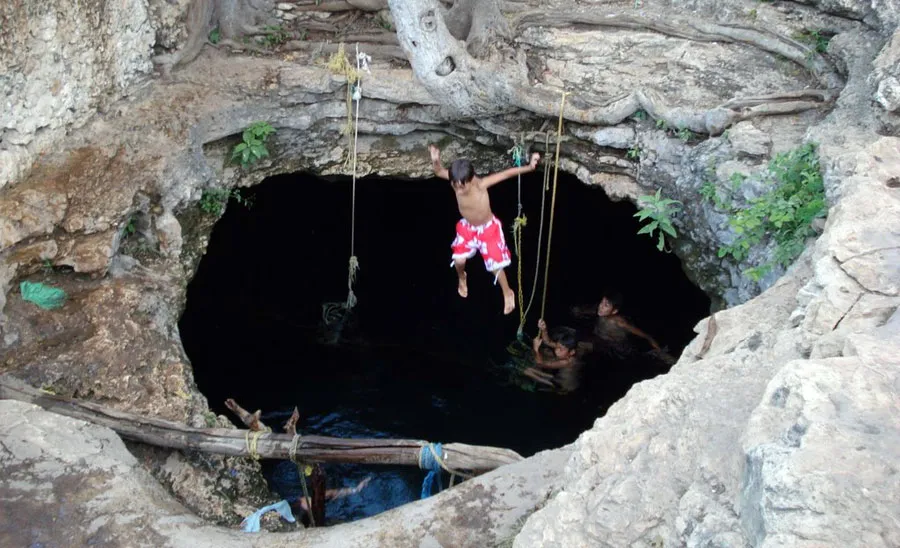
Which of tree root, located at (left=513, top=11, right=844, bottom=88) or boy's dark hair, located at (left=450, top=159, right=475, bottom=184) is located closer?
boy's dark hair, located at (left=450, top=159, right=475, bottom=184)

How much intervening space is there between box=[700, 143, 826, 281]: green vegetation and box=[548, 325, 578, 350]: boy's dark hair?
93.3 inches

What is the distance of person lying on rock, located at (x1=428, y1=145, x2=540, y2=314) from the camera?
616 centimetres

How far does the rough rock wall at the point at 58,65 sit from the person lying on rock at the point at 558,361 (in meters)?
4.38

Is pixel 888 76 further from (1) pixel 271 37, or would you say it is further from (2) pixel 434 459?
(1) pixel 271 37

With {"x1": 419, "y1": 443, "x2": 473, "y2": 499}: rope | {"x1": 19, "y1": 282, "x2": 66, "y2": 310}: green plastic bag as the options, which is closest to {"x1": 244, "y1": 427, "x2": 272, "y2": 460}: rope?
{"x1": 419, "y1": 443, "x2": 473, "y2": 499}: rope

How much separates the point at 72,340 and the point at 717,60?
18.7 ft

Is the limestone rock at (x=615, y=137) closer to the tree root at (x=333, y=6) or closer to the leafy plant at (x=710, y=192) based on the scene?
the leafy plant at (x=710, y=192)

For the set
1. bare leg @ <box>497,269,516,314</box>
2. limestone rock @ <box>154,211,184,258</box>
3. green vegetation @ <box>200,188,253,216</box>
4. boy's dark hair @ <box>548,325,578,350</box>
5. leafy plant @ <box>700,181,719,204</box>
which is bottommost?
boy's dark hair @ <box>548,325,578,350</box>

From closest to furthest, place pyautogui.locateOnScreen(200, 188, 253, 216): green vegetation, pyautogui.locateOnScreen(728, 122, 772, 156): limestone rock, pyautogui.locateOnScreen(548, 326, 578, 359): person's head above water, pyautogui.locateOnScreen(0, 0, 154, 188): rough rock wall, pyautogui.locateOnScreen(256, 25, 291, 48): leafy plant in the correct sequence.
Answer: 1. pyautogui.locateOnScreen(0, 0, 154, 188): rough rock wall
2. pyautogui.locateOnScreen(728, 122, 772, 156): limestone rock
3. pyautogui.locateOnScreen(200, 188, 253, 216): green vegetation
4. pyautogui.locateOnScreen(256, 25, 291, 48): leafy plant
5. pyautogui.locateOnScreen(548, 326, 578, 359): person's head above water

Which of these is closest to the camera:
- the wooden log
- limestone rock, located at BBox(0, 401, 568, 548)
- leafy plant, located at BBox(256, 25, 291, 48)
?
limestone rock, located at BBox(0, 401, 568, 548)

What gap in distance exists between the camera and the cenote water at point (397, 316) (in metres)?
7.84

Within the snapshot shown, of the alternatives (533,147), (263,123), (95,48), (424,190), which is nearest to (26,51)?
(95,48)

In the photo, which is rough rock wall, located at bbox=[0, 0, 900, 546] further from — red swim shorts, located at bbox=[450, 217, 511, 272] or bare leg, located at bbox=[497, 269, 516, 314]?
bare leg, located at bbox=[497, 269, 516, 314]

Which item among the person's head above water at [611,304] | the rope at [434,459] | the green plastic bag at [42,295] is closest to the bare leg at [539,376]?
the person's head above water at [611,304]
